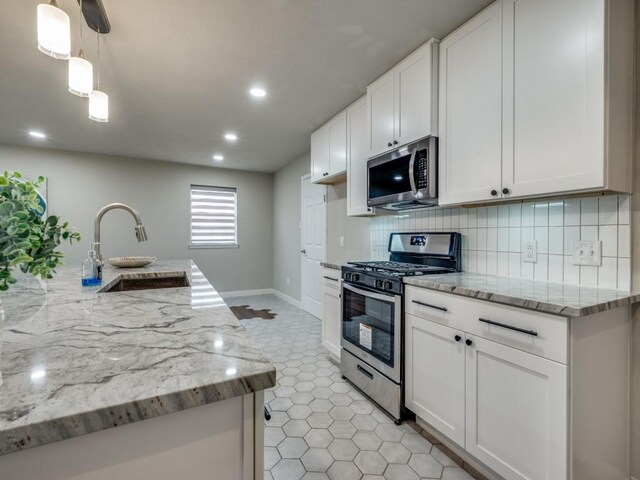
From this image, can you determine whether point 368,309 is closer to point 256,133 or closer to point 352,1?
point 352,1

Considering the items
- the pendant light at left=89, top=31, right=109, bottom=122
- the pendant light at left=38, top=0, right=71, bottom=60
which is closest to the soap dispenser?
the pendant light at left=89, top=31, right=109, bottom=122

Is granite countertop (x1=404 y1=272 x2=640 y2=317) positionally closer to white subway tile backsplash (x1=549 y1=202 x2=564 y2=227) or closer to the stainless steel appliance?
the stainless steel appliance

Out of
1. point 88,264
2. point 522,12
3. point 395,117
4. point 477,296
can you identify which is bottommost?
point 477,296

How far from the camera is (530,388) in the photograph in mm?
1282

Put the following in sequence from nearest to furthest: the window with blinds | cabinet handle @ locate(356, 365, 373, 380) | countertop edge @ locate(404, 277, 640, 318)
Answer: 1. countertop edge @ locate(404, 277, 640, 318)
2. cabinet handle @ locate(356, 365, 373, 380)
3. the window with blinds

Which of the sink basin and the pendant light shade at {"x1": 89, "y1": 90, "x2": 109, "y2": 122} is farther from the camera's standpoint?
the sink basin

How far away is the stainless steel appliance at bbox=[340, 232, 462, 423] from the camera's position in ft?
6.40

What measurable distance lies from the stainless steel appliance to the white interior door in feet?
5.32

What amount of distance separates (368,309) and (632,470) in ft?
4.79

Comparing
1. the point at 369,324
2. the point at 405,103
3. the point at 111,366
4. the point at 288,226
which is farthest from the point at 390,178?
the point at 288,226

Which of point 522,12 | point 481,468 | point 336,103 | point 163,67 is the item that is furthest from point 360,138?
point 481,468

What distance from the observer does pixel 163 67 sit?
7.68 feet

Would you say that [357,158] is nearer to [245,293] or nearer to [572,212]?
[572,212]

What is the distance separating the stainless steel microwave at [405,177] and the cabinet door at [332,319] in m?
0.86
